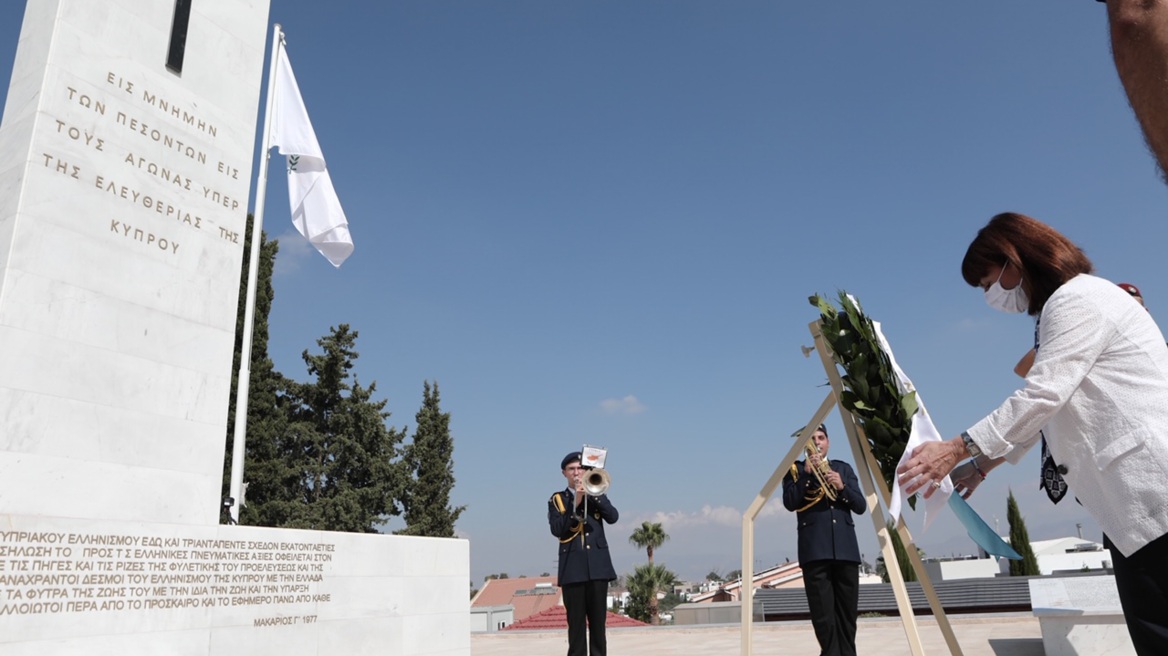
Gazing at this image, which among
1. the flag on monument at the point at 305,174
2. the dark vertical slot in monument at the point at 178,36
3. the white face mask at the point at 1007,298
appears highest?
the flag on monument at the point at 305,174

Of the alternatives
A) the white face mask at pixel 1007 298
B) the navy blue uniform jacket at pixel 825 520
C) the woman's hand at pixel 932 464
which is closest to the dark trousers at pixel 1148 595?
the woman's hand at pixel 932 464

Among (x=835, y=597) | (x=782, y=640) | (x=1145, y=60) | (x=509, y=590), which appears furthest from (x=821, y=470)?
(x=509, y=590)

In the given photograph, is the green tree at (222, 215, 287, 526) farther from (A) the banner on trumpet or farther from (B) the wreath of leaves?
(B) the wreath of leaves

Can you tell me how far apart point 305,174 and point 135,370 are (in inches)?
273

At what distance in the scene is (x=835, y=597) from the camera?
6004mm

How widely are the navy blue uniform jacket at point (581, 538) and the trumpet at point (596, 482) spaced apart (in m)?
0.33

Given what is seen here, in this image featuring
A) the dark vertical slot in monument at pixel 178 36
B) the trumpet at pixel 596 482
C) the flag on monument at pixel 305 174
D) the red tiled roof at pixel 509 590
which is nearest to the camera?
the dark vertical slot in monument at pixel 178 36

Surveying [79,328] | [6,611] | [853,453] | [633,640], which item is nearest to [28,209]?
[79,328]

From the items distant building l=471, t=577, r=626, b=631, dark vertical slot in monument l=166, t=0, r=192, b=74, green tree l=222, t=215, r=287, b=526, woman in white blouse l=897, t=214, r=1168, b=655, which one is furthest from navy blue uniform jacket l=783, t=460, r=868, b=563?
green tree l=222, t=215, r=287, b=526

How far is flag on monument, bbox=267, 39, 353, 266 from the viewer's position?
36.8 feet

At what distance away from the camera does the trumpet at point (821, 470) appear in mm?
5703

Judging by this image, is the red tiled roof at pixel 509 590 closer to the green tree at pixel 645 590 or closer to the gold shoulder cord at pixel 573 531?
the green tree at pixel 645 590

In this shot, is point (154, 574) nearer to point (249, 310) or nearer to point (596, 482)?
point (596, 482)

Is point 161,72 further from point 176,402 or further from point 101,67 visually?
point 176,402
